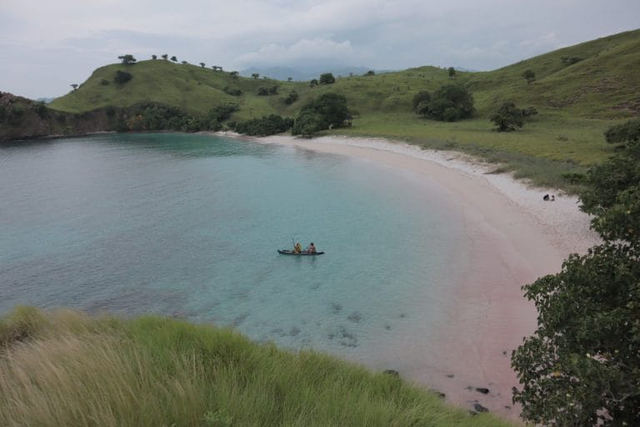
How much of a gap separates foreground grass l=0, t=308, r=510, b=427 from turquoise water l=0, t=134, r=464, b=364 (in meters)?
8.42

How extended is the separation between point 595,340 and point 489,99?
11004 centimetres

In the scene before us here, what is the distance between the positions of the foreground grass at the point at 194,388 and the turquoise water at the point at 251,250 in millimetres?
8421

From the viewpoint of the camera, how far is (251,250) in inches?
1187

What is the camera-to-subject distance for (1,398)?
6184mm

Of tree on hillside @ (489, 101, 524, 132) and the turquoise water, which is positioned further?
tree on hillside @ (489, 101, 524, 132)

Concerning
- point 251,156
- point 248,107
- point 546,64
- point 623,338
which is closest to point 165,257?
point 623,338

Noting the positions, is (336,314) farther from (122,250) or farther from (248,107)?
(248,107)

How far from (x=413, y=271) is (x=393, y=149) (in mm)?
51067

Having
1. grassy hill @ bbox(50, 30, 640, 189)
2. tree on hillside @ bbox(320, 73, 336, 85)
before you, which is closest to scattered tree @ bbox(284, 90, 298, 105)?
grassy hill @ bbox(50, 30, 640, 189)

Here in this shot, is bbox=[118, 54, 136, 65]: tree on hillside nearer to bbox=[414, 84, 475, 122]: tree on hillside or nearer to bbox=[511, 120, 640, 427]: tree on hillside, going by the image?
bbox=[414, 84, 475, 122]: tree on hillside

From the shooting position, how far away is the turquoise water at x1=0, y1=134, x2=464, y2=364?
65.6 ft

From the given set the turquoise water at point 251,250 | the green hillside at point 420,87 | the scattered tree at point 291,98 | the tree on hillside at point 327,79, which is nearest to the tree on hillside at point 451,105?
the green hillside at point 420,87

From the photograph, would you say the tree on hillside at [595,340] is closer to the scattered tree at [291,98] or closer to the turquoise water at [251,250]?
the turquoise water at [251,250]

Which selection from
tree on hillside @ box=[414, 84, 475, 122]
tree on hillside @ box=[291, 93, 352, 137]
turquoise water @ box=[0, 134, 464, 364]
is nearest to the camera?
turquoise water @ box=[0, 134, 464, 364]
